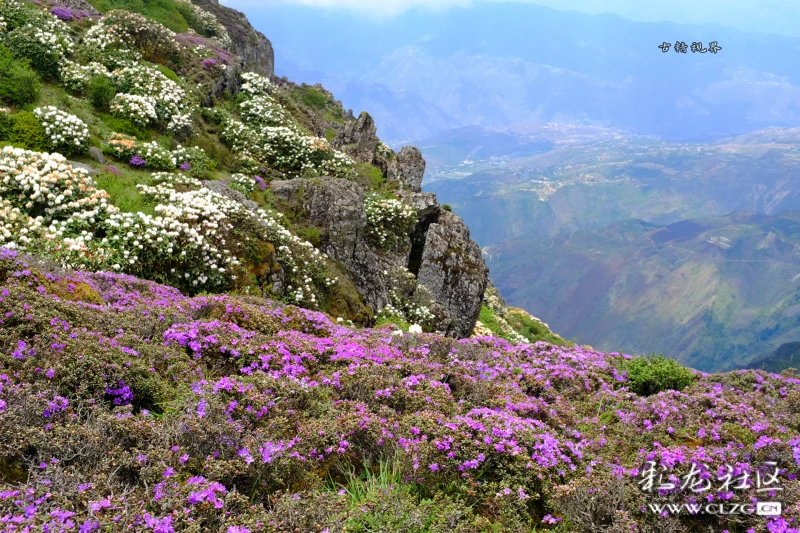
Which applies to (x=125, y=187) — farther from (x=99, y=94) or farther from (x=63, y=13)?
(x=63, y=13)

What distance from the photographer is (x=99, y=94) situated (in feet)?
60.6

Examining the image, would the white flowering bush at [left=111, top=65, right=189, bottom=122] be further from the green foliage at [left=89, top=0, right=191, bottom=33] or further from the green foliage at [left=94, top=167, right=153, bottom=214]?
the green foliage at [left=89, top=0, right=191, bottom=33]

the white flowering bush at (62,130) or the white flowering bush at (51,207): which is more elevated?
the white flowering bush at (62,130)

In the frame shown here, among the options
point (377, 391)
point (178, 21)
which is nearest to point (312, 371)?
point (377, 391)

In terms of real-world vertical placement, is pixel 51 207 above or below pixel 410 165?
below

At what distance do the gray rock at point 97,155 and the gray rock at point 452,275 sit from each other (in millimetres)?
13897

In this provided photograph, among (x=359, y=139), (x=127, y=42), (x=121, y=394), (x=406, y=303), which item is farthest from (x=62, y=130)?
(x=359, y=139)

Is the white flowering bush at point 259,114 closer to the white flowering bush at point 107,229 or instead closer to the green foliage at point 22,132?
the green foliage at point 22,132

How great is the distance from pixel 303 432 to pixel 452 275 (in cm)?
1998

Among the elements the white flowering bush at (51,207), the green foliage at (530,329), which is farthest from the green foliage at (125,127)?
the green foliage at (530,329)

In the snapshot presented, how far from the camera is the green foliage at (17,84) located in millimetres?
15344

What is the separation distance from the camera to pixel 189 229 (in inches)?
455

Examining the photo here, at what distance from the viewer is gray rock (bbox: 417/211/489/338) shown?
24.3m

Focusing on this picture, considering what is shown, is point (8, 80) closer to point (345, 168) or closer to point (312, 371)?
point (345, 168)
